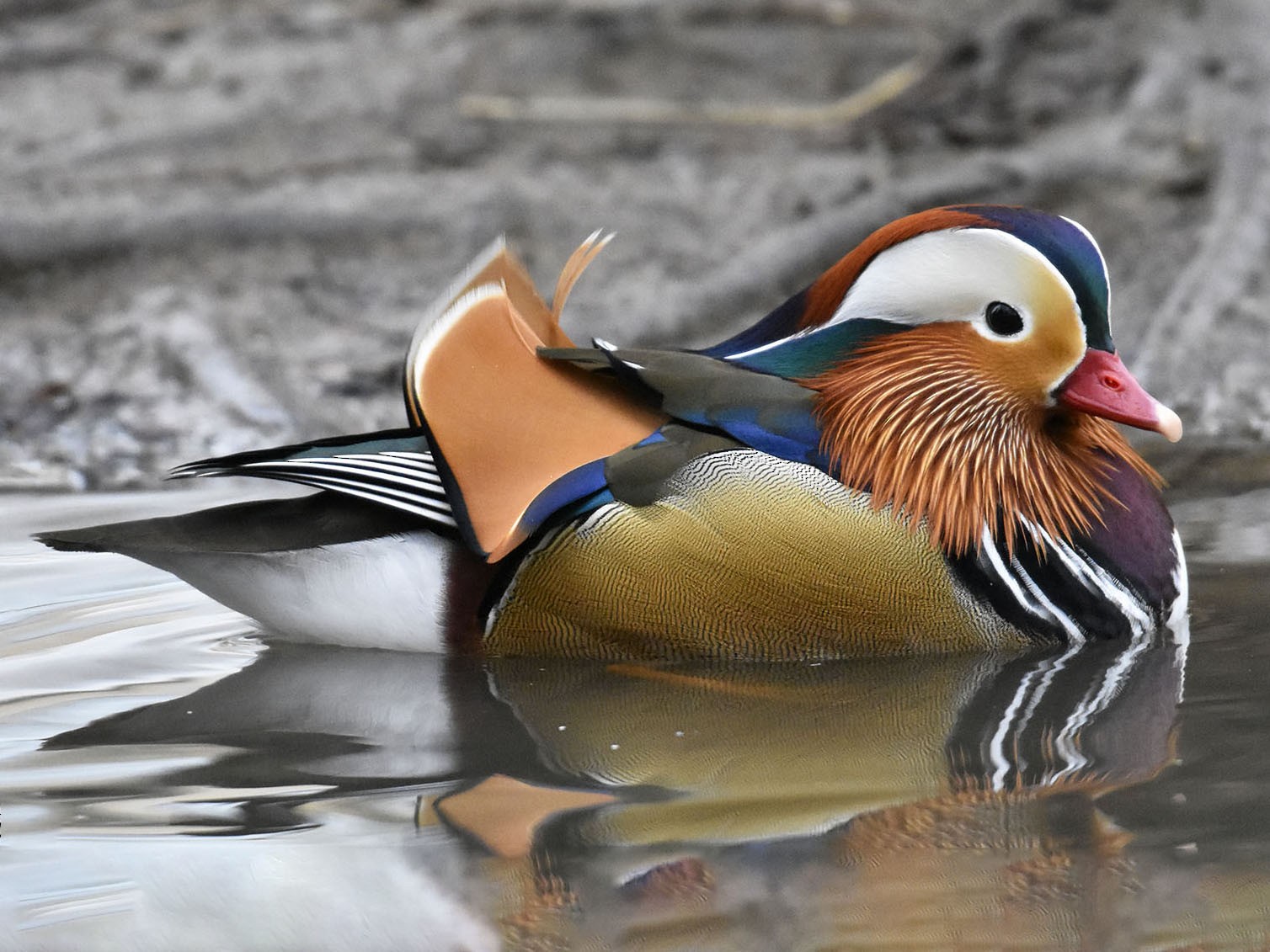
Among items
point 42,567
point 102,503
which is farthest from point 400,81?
point 42,567

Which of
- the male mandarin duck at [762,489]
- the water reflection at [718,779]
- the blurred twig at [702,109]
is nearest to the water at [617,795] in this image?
the water reflection at [718,779]

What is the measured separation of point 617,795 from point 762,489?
0.61 m

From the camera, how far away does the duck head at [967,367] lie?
3.04 metres

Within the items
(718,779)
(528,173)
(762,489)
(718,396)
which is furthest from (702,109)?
(718,779)

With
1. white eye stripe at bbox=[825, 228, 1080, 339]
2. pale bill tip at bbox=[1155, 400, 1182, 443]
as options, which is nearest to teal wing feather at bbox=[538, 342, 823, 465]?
white eye stripe at bbox=[825, 228, 1080, 339]

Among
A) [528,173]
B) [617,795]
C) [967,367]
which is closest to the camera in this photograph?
[617,795]

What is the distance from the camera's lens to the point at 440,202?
6621 millimetres

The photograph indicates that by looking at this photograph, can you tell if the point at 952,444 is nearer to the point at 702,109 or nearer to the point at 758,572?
the point at 758,572

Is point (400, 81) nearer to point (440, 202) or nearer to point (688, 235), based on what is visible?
point (440, 202)

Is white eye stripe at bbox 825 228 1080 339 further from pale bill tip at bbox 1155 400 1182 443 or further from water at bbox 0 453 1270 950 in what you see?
water at bbox 0 453 1270 950

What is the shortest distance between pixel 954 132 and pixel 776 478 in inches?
174

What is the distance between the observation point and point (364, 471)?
3.11m

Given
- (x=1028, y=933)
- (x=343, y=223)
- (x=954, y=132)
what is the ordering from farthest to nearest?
1. (x=954, y=132)
2. (x=343, y=223)
3. (x=1028, y=933)

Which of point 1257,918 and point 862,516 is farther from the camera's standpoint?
point 862,516
